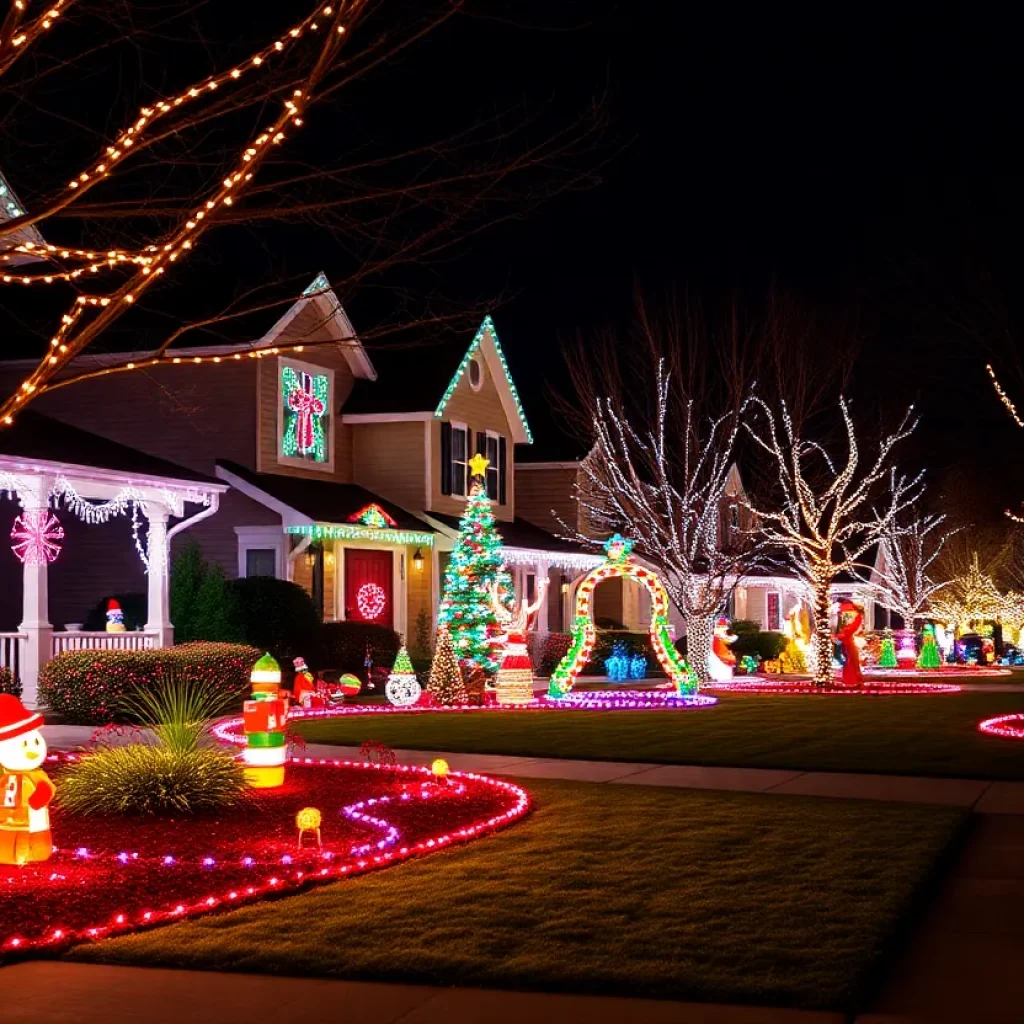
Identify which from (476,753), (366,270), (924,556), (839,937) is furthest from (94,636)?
(924,556)

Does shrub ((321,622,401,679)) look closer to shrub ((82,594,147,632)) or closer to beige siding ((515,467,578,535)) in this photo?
shrub ((82,594,147,632))

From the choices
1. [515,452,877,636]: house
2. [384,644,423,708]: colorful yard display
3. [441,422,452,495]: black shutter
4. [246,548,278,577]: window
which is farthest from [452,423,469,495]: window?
[384,644,423,708]: colorful yard display

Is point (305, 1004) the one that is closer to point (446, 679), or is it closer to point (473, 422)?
point (446, 679)

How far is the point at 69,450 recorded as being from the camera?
20875 millimetres

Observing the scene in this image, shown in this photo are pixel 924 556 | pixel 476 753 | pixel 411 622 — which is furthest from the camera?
pixel 924 556

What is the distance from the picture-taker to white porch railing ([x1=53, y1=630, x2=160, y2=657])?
20500 mm

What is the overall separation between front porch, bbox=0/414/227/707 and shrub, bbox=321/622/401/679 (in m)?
3.58

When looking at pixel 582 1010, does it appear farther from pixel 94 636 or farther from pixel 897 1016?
pixel 94 636

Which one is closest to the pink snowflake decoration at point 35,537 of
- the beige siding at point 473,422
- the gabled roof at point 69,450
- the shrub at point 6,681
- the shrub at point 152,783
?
the gabled roof at point 69,450

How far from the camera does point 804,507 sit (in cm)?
2847

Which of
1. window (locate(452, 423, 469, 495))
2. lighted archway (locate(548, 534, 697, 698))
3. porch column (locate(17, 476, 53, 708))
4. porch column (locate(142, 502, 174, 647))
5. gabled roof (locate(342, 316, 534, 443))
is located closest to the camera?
porch column (locate(17, 476, 53, 708))

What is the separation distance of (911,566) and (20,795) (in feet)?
151

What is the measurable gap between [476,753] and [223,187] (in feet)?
28.2

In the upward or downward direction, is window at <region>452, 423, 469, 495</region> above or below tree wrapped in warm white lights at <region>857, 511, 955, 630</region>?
above
